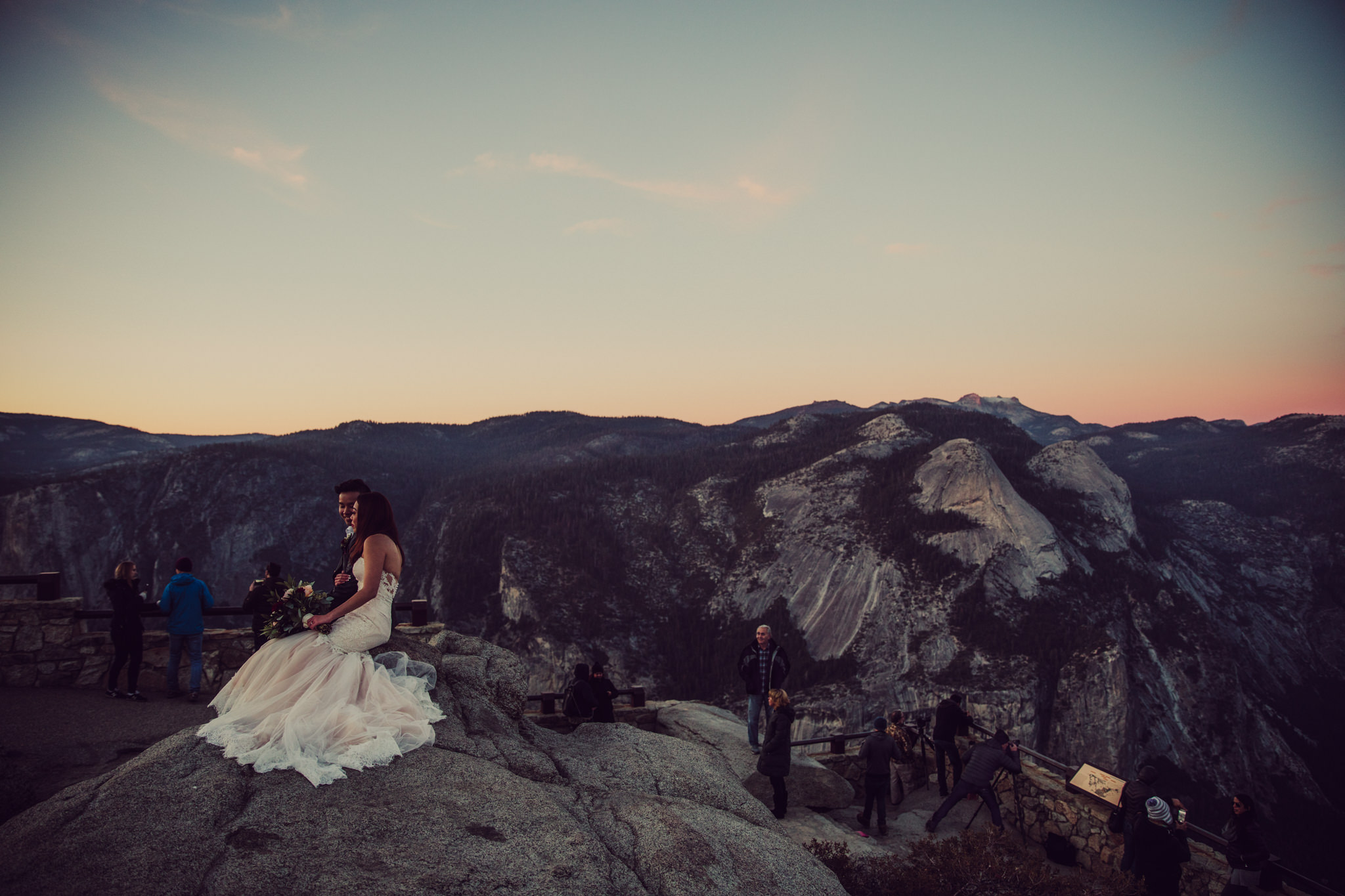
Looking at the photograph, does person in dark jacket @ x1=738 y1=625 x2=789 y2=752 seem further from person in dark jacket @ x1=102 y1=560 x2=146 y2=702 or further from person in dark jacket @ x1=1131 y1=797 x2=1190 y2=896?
person in dark jacket @ x1=102 y1=560 x2=146 y2=702

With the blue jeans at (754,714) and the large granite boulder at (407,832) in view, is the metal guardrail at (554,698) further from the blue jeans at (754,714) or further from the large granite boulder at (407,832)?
the large granite boulder at (407,832)

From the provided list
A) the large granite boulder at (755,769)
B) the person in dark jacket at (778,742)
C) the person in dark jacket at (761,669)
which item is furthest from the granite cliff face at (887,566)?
the person in dark jacket at (778,742)

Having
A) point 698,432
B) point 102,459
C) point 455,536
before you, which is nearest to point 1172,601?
point 455,536

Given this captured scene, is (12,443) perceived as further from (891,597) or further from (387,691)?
(387,691)

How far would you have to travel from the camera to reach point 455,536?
94.4 meters

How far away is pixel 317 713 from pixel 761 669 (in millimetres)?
8544

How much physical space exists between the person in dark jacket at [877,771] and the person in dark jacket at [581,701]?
560 centimetres

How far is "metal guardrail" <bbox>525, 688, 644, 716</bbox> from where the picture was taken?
1222cm

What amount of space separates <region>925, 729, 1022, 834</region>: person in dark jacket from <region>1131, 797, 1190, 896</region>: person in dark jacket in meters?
2.16

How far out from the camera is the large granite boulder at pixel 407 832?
15.3ft

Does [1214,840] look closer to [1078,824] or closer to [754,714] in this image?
[1078,824]

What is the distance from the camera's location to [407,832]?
538 centimetres

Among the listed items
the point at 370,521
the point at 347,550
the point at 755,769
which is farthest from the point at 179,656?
the point at 755,769

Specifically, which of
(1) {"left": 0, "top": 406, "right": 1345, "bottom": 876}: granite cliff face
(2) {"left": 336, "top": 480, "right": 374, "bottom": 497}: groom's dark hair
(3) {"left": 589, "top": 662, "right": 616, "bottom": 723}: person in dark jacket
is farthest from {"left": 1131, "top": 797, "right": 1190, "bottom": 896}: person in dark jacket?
(1) {"left": 0, "top": 406, "right": 1345, "bottom": 876}: granite cliff face
